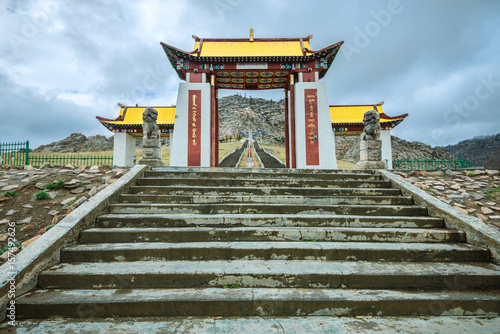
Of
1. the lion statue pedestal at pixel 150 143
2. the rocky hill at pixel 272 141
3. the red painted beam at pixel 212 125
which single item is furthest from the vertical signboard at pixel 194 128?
the rocky hill at pixel 272 141

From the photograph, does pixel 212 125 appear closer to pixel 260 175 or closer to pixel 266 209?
pixel 260 175

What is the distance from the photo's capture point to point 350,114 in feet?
55.8

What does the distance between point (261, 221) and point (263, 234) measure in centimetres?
40

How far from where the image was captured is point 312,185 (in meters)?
5.50

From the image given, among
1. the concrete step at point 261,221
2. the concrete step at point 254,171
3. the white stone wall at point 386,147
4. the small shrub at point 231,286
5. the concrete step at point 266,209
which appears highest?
the white stone wall at point 386,147

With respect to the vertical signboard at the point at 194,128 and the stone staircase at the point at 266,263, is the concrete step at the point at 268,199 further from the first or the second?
the vertical signboard at the point at 194,128

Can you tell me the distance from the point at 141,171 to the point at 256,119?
65.9 meters

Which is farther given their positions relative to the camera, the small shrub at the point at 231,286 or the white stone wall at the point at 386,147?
the white stone wall at the point at 386,147

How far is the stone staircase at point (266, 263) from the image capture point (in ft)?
8.18

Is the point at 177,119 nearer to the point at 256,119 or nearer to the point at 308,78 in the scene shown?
the point at 308,78

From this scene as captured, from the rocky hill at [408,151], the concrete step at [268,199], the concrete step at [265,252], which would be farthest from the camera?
the rocky hill at [408,151]

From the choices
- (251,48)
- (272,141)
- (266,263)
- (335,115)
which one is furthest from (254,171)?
(272,141)

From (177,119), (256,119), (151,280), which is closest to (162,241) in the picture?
(151,280)

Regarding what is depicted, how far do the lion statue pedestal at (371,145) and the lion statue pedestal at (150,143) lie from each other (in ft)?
19.5
